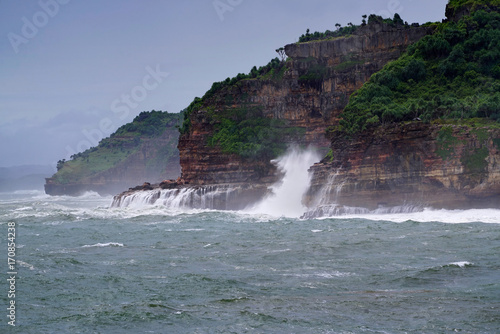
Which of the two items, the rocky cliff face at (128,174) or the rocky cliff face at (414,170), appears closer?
the rocky cliff face at (414,170)

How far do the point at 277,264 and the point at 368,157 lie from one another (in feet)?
79.9

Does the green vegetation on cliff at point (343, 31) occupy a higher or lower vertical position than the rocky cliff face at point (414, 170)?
higher

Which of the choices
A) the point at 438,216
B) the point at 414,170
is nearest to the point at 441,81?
the point at 414,170

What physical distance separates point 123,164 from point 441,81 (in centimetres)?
10698

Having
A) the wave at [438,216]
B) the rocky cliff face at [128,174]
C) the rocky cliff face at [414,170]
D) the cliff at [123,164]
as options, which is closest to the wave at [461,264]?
the wave at [438,216]

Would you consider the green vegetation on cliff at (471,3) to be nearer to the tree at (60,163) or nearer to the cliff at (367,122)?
the cliff at (367,122)

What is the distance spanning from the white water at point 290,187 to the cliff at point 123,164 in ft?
237

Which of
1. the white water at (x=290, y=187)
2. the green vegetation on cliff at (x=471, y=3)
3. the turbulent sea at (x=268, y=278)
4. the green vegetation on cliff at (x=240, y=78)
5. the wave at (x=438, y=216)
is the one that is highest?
the green vegetation on cliff at (x=471, y=3)

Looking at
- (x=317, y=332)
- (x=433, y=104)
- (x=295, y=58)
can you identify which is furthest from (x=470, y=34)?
(x=317, y=332)

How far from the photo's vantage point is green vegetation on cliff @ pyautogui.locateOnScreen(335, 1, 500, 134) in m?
54.8

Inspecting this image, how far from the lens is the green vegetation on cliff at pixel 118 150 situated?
6216 inches

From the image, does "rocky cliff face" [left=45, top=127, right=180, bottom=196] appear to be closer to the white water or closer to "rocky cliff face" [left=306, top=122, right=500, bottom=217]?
the white water

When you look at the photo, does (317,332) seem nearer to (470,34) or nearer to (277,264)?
(277,264)

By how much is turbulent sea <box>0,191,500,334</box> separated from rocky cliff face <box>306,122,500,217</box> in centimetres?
214
